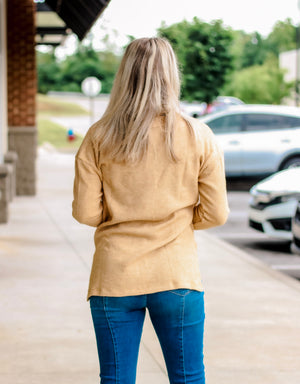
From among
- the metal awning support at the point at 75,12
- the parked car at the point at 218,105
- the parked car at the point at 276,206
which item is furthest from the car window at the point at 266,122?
the parked car at the point at 218,105

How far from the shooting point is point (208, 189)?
8.37 ft

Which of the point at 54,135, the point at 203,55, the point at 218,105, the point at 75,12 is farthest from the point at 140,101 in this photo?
the point at 218,105

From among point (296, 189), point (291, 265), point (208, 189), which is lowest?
point (291, 265)

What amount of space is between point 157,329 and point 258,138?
13.8 m

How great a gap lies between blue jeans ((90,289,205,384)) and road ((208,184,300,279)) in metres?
5.22

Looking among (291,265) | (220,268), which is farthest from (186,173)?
(291,265)

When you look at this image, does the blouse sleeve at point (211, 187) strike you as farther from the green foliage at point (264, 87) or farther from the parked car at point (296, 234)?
the green foliage at point (264, 87)

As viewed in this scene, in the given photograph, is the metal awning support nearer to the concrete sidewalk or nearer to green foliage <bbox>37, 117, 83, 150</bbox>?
the concrete sidewalk

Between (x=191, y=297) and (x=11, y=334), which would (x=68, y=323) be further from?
(x=191, y=297)

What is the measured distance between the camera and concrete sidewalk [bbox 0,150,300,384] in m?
4.25

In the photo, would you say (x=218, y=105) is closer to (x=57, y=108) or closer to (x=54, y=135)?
(x=54, y=135)

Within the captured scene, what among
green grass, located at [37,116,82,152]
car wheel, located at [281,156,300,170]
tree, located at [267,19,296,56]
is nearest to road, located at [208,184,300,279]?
car wheel, located at [281,156,300,170]

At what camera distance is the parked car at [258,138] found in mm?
15828

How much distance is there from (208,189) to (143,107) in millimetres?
384
